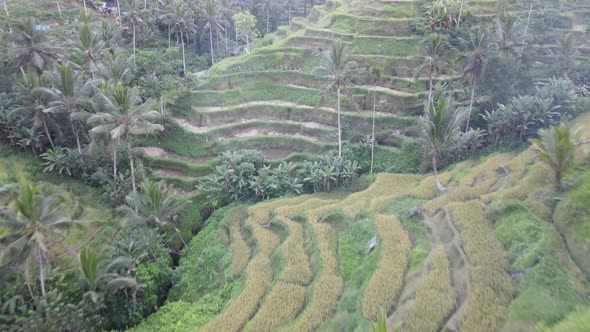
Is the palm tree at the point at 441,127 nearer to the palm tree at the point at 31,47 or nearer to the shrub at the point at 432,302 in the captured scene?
the shrub at the point at 432,302

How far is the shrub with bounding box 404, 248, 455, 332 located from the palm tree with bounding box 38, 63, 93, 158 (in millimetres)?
17515

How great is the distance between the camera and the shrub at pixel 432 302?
10.4 m

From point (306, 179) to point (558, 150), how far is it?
1164 centimetres

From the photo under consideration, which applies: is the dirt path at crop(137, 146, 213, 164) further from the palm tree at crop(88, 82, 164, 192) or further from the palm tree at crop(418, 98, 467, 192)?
the palm tree at crop(418, 98, 467, 192)

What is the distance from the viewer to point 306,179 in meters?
21.3

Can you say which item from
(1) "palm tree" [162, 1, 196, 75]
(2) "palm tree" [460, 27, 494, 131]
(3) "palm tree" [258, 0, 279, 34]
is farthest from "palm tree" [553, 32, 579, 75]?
(3) "palm tree" [258, 0, 279, 34]

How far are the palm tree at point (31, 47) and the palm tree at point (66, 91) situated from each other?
8.92 feet

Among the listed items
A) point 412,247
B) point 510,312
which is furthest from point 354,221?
point 510,312

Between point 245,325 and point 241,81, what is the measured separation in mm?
21594

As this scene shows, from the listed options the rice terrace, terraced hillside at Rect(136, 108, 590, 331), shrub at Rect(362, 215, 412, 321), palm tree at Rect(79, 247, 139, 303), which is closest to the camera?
terraced hillside at Rect(136, 108, 590, 331)

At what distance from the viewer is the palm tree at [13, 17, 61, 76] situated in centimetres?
2148

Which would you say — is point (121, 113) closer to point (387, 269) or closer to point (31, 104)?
point (31, 104)

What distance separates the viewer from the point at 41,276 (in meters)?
13.8

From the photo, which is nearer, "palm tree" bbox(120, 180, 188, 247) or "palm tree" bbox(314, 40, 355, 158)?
"palm tree" bbox(120, 180, 188, 247)
